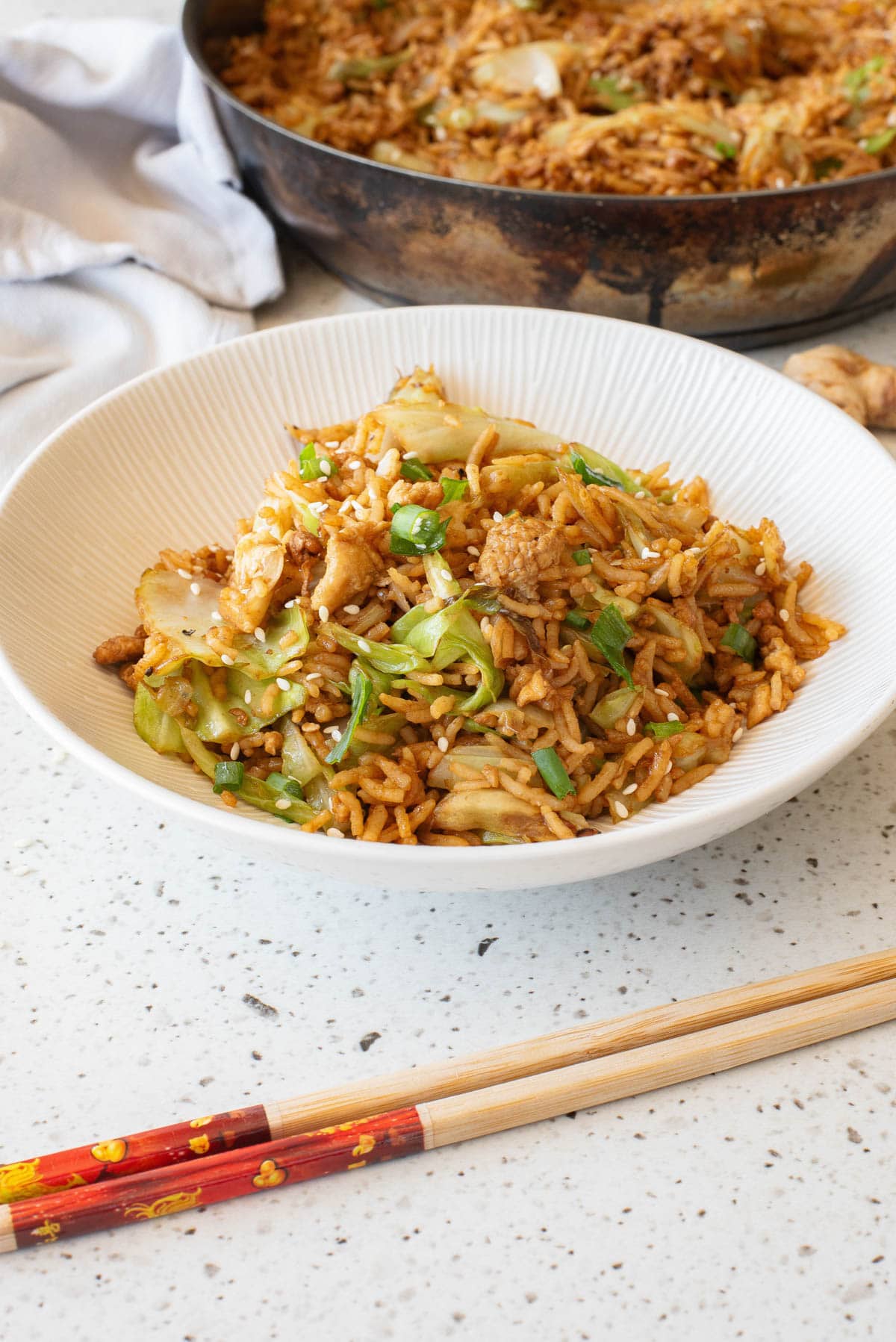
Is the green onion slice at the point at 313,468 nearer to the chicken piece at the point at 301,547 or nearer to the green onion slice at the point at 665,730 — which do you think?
the chicken piece at the point at 301,547

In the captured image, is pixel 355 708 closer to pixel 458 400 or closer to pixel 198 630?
pixel 198 630

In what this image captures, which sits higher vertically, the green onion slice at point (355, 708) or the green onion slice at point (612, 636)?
the green onion slice at point (612, 636)

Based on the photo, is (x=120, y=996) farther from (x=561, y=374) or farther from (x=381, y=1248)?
(x=561, y=374)

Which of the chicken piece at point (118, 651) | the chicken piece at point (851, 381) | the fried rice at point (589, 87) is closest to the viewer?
the chicken piece at point (118, 651)

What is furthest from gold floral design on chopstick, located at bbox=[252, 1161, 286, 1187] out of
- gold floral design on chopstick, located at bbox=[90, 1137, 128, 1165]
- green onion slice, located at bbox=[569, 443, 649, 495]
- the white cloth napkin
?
the white cloth napkin

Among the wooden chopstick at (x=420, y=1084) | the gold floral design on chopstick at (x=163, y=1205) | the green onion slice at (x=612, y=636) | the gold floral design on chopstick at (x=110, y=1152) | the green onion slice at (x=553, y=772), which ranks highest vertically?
the green onion slice at (x=612, y=636)

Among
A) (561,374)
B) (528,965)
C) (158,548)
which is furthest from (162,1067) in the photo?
(561,374)

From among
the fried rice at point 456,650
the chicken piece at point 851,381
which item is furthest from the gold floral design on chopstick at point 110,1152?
the chicken piece at point 851,381

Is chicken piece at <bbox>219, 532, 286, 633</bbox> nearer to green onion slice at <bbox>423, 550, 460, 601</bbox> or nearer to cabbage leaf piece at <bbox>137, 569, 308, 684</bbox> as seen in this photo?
cabbage leaf piece at <bbox>137, 569, 308, 684</bbox>
